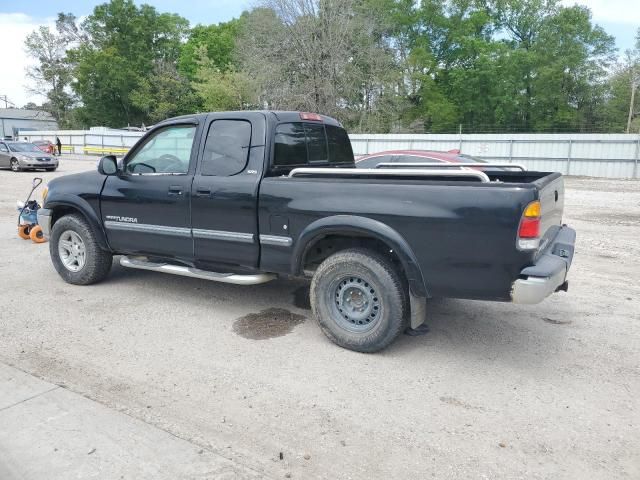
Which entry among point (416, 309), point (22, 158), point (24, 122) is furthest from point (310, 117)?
point (24, 122)

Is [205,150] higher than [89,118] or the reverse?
the reverse

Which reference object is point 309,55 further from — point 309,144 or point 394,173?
point 394,173

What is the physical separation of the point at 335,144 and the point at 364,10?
39475 mm

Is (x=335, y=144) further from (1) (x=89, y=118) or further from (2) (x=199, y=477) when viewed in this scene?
(1) (x=89, y=118)

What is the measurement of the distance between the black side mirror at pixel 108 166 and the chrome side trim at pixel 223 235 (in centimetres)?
125

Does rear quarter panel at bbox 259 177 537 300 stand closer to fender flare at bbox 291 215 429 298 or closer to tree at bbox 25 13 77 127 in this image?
fender flare at bbox 291 215 429 298

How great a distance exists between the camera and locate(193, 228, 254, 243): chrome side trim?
4895 millimetres

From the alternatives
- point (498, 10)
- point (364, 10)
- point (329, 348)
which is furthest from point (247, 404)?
point (498, 10)

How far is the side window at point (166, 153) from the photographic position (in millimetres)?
5391

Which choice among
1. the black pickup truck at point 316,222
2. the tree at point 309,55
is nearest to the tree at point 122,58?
the tree at point 309,55

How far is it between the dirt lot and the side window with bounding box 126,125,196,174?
1.45m

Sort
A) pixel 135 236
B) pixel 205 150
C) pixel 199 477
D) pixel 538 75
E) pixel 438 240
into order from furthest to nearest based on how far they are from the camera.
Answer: pixel 538 75 < pixel 135 236 < pixel 205 150 < pixel 438 240 < pixel 199 477

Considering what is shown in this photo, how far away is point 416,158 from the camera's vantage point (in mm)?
10828

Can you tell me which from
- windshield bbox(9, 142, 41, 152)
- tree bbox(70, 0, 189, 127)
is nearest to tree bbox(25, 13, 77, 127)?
tree bbox(70, 0, 189, 127)
